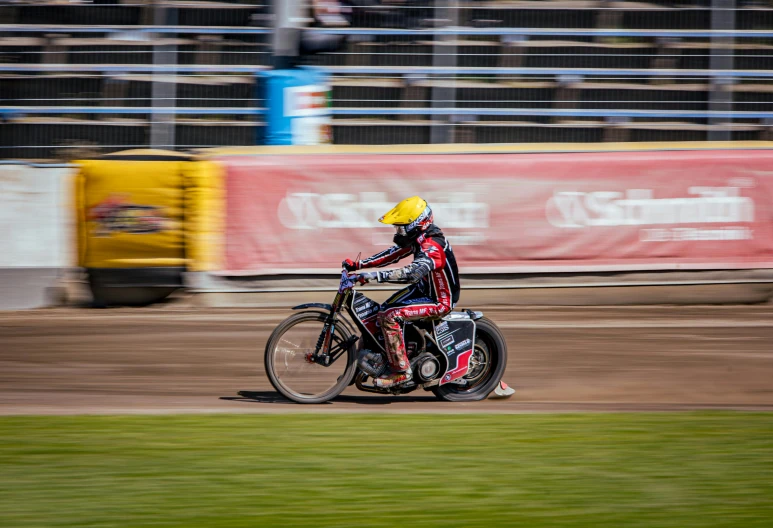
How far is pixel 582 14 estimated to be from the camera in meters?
18.0

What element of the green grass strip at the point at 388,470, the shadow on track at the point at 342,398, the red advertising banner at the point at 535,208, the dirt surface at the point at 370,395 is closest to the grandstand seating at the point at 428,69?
the red advertising banner at the point at 535,208

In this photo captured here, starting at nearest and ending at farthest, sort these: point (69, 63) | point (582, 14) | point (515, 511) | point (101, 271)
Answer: point (515, 511) < point (101, 271) < point (69, 63) < point (582, 14)

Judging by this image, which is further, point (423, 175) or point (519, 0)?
point (519, 0)

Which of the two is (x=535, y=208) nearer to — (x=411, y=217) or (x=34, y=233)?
(x=411, y=217)

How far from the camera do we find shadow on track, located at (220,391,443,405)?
8.36 meters

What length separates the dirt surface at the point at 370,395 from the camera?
8.40m

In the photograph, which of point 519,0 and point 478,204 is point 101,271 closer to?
point 478,204

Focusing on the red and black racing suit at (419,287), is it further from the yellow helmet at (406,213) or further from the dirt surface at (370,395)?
the dirt surface at (370,395)

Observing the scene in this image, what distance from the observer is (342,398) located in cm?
863

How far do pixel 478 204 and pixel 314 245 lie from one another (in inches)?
85.3

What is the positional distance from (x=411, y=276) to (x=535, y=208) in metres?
5.23

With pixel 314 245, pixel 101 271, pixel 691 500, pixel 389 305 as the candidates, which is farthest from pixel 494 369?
pixel 101 271

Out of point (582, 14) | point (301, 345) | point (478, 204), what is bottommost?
point (301, 345)

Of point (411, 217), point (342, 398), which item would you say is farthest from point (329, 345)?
point (411, 217)
